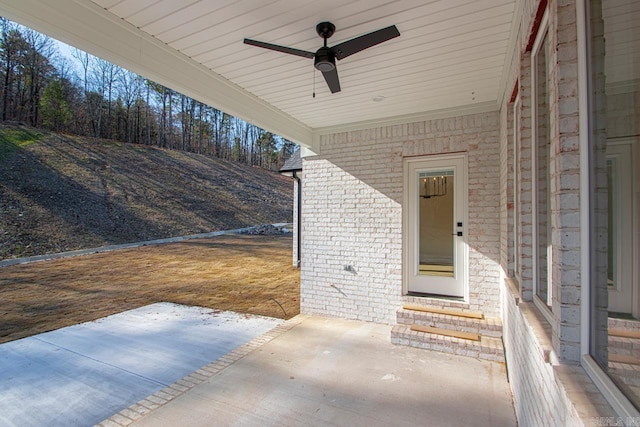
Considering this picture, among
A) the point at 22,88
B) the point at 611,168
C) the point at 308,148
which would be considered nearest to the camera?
the point at 611,168

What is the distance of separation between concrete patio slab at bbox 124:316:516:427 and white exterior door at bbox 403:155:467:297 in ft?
3.75

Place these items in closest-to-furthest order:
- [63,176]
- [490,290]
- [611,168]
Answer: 1. [611,168]
2. [490,290]
3. [63,176]

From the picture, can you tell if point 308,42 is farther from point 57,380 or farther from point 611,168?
point 57,380

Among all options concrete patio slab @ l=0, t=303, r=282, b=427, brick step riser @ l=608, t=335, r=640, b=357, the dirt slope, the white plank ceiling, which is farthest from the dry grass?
brick step riser @ l=608, t=335, r=640, b=357

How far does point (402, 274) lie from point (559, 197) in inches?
135

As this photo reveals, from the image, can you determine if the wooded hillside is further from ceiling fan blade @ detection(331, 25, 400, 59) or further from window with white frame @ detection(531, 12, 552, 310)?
window with white frame @ detection(531, 12, 552, 310)

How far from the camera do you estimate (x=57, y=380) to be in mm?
3080

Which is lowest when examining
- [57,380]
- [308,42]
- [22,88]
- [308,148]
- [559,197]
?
[57,380]

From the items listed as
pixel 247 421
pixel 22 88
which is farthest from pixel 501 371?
pixel 22 88

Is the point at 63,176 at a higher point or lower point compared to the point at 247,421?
higher

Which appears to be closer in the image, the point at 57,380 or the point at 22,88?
the point at 57,380

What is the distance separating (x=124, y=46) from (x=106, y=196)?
17.0 metres

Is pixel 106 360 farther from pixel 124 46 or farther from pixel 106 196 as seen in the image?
pixel 106 196

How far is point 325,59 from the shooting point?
7.97 ft
